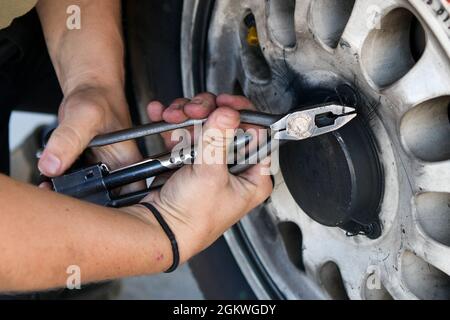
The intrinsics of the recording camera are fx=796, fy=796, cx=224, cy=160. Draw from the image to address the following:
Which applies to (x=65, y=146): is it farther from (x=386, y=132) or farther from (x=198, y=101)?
(x=386, y=132)

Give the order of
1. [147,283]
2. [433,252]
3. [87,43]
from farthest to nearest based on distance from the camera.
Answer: [147,283]
[87,43]
[433,252]

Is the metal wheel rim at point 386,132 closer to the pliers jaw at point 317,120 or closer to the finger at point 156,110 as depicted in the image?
the pliers jaw at point 317,120

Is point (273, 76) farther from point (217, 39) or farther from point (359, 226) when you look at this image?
point (359, 226)

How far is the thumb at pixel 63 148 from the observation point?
1.19 m

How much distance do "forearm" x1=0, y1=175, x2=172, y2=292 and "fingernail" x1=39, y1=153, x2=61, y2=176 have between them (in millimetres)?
159

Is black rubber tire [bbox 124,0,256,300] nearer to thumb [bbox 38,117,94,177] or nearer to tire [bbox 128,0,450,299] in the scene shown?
tire [bbox 128,0,450,299]

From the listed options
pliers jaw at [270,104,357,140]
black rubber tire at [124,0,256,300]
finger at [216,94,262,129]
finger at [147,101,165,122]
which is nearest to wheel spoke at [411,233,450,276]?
pliers jaw at [270,104,357,140]

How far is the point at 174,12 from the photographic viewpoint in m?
1.43

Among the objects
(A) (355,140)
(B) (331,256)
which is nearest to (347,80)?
(A) (355,140)

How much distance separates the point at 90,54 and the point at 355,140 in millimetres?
520

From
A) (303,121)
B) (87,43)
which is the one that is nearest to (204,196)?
(303,121)

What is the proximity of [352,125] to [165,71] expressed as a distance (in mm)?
511

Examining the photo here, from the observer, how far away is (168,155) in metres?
1.16

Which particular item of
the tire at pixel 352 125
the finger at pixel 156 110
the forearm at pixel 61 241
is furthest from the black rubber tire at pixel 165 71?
the forearm at pixel 61 241
